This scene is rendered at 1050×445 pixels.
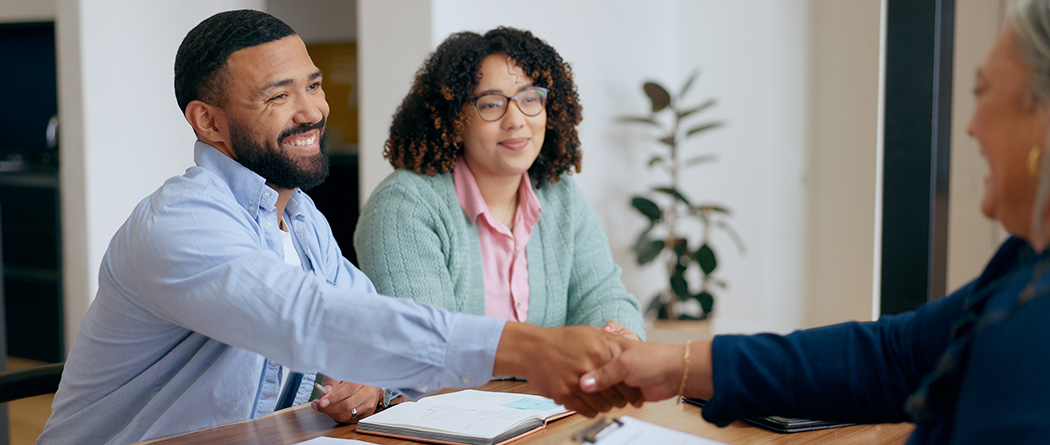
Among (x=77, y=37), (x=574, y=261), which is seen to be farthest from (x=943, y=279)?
(x=77, y=37)

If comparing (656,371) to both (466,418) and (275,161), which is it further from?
(275,161)

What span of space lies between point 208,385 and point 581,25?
2.94 meters

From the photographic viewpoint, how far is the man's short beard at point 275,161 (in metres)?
1.48

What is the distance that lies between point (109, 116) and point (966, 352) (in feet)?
11.4

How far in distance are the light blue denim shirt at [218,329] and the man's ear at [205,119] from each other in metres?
0.03

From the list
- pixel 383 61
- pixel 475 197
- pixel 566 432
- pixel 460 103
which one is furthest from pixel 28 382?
pixel 383 61

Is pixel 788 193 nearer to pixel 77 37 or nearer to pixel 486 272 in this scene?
pixel 486 272

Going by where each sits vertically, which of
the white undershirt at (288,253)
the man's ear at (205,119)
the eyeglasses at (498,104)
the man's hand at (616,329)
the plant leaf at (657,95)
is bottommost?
the man's hand at (616,329)

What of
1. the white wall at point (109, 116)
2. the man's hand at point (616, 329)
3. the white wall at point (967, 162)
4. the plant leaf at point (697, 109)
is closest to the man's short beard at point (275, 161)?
the man's hand at point (616, 329)

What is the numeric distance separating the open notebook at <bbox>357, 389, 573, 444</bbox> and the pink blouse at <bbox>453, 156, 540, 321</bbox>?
673 mm

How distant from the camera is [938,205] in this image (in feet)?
12.0

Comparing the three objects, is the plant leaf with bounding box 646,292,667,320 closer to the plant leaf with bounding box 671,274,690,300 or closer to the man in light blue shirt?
the plant leaf with bounding box 671,274,690,300

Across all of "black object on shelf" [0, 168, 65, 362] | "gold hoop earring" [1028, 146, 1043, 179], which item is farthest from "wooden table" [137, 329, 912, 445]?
"black object on shelf" [0, 168, 65, 362]

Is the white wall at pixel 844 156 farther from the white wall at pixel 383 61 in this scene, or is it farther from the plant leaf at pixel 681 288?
the white wall at pixel 383 61
